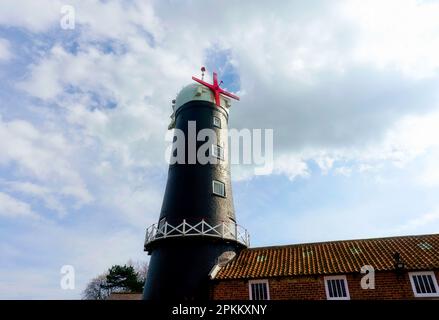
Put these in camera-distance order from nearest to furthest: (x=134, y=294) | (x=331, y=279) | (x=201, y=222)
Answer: (x=331, y=279) < (x=201, y=222) < (x=134, y=294)

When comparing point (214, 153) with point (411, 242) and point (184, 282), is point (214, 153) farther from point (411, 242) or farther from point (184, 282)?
point (411, 242)

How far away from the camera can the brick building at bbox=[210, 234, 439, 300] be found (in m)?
14.2

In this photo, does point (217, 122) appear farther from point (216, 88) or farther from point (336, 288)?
point (336, 288)

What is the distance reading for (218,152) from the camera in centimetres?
2227

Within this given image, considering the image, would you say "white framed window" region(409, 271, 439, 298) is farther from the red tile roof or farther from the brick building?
the red tile roof

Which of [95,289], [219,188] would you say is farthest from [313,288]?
[95,289]

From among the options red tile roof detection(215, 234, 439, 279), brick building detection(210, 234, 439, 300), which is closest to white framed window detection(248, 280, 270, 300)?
brick building detection(210, 234, 439, 300)

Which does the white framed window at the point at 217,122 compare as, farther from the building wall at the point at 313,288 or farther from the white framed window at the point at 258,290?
the white framed window at the point at 258,290

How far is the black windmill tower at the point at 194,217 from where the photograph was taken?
16891 millimetres

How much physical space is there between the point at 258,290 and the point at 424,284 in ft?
27.4

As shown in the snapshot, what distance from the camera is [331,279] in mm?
15172

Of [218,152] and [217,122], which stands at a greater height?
[217,122]

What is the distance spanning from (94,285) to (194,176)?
51.0 meters
